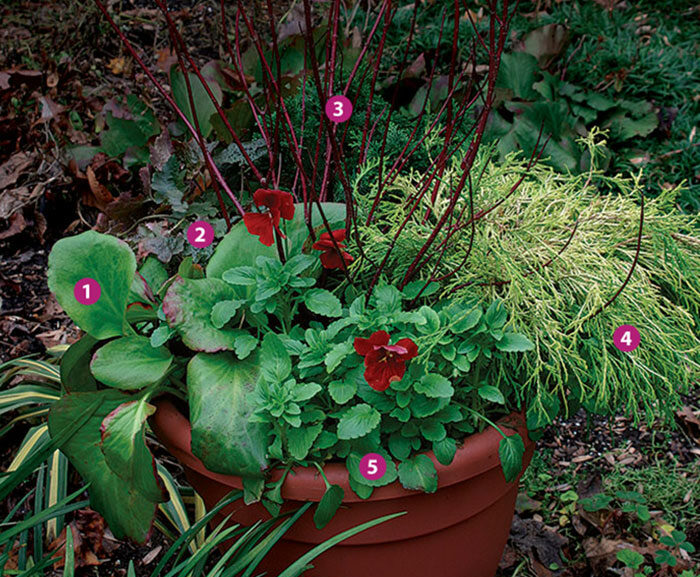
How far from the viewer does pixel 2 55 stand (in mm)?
3838

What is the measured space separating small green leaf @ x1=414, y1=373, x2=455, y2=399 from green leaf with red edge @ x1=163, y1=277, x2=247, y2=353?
39cm

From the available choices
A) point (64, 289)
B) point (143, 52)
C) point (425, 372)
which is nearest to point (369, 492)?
point (425, 372)

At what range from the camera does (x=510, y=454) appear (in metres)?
1.47

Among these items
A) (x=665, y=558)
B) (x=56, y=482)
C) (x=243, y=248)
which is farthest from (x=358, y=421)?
(x=665, y=558)

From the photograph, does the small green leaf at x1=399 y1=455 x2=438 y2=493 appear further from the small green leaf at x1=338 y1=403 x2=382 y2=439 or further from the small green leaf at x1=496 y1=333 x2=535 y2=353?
the small green leaf at x1=496 y1=333 x2=535 y2=353

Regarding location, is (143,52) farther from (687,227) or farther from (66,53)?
(687,227)

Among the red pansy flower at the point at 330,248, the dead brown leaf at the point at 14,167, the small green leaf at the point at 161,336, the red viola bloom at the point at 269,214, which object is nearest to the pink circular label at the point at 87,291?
the small green leaf at the point at 161,336

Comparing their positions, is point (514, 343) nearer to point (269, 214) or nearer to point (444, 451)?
point (444, 451)

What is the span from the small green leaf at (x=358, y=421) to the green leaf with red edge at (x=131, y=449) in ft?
1.25

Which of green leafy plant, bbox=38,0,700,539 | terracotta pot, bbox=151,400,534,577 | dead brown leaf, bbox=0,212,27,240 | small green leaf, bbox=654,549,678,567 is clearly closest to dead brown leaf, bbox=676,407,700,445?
small green leaf, bbox=654,549,678,567

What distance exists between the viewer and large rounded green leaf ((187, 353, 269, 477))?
1414 mm

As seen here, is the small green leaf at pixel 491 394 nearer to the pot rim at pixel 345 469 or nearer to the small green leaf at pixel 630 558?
the pot rim at pixel 345 469

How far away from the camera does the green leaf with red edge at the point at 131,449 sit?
143 centimetres

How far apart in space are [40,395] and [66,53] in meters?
2.50
